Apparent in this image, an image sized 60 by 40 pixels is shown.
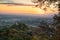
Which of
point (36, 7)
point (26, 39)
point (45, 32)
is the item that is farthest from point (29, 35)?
point (36, 7)

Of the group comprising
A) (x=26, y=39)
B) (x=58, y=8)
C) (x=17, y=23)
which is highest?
(x=58, y=8)

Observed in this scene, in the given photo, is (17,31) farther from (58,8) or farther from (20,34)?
(58,8)

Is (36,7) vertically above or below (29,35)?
above

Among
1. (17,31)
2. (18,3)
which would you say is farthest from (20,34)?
(18,3)

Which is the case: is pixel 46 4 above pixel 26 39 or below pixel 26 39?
above

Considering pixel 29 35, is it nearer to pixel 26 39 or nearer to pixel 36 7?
pixel 26 39

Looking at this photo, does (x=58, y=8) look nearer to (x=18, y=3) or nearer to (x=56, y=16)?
(x=56, y=16)
